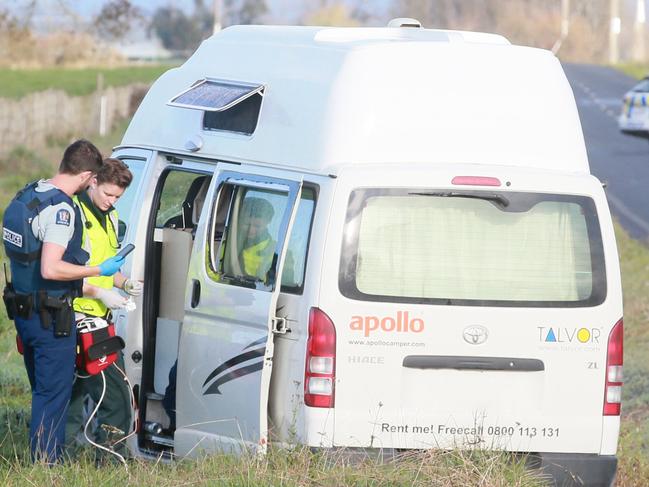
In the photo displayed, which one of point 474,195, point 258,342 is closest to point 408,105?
point 474,195

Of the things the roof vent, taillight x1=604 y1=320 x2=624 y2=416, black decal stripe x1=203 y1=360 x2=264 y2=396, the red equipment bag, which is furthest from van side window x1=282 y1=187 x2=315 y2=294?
the roof vent

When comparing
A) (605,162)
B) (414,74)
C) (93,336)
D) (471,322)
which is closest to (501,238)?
(471,322)

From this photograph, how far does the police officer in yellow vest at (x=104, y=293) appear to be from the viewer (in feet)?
23.3

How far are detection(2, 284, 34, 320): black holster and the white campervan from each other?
2.59 feet

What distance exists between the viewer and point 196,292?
691 centimetres

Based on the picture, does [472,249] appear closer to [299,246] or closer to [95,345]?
[299,246]

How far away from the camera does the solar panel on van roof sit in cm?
688

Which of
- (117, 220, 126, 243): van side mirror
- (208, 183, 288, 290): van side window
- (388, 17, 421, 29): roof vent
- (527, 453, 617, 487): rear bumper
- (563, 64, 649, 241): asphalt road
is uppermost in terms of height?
(388, 17, 421, 29): roof vent

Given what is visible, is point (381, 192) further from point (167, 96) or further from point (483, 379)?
point (167, 96)

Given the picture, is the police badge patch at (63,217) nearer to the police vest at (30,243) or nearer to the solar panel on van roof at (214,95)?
the police vest at (30,243)

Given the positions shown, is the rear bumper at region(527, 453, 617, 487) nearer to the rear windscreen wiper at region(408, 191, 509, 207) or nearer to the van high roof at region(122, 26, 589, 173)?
the rear windscreen wiper at region(408, 191, 509, 207)

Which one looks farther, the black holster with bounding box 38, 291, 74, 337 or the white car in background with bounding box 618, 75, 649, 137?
the white car in background with bounding box 618, 75, 649, 137

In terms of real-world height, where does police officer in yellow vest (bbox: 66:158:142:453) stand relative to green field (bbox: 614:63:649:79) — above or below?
above

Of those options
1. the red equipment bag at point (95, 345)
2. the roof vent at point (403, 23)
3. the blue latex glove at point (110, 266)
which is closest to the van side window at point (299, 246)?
the blue latex glove at point (110, 266)
